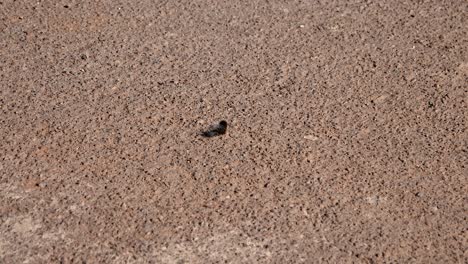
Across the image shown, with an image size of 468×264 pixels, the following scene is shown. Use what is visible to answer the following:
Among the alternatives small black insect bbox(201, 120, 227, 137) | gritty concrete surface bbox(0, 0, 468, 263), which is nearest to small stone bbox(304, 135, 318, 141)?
gritty concrete surface bbox(0, 0, 468, 263)

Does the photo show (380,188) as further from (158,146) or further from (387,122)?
(158,146)

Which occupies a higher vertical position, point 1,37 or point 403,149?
point 403,149

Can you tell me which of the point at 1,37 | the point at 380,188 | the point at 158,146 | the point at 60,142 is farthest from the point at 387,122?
the point at 1,37

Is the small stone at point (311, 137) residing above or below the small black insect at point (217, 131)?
above

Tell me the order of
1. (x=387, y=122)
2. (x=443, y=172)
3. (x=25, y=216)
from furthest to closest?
(x=387, y=122) < (x=443, y=172) < (x=25, y=216)

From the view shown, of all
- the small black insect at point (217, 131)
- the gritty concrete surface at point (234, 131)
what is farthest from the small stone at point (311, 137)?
the small black insect at point (217, 131)

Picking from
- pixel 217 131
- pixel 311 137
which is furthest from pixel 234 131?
pixel 311 137

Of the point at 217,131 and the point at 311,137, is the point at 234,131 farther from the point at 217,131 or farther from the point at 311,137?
the point at 311,137

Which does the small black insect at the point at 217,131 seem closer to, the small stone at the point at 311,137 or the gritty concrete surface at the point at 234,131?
the gritty concrete surface at the point at 234,131

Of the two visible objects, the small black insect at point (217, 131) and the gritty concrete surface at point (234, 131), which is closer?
the gritty concrete surface at point (234, 131)
